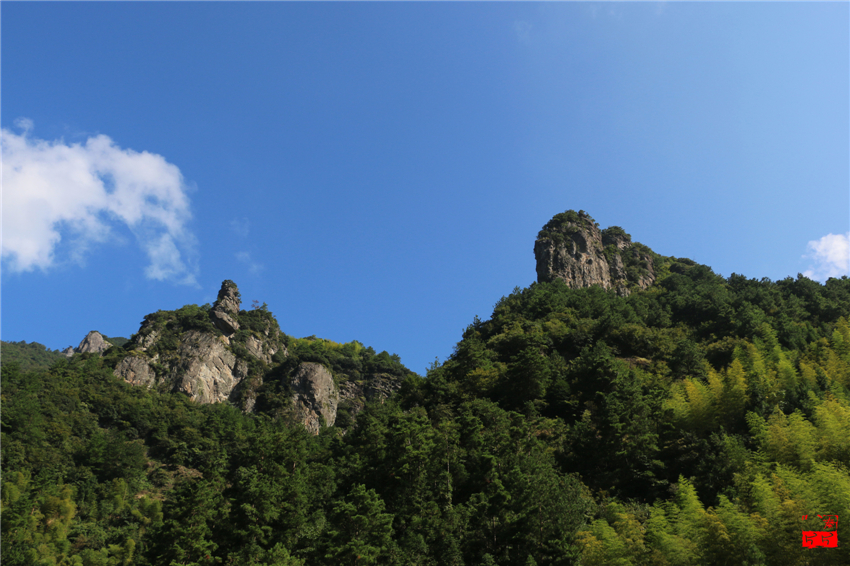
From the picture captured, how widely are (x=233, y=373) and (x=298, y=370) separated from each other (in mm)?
12342

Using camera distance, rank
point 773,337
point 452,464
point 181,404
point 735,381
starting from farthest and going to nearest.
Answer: point 181,404 < point 773,337 < point 735,381 < point 452,464

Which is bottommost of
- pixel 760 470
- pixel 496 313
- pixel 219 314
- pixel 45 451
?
pixel 760 470

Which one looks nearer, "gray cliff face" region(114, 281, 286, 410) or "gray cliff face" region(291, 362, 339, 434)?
"gray cliff face" region(114, 281, 286, 410)

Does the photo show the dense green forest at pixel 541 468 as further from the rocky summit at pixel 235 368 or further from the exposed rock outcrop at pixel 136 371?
the rocky summit at pixel 235 368

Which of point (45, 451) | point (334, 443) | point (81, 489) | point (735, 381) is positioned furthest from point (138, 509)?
point (735, 381)

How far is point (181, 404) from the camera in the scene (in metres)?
77.8

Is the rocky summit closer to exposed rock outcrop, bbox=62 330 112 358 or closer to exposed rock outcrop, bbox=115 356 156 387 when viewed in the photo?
exposed rock outcrop, bbox=115 356 156 387

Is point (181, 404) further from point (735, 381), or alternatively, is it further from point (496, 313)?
point (735, 381)

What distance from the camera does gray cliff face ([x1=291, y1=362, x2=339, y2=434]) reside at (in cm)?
8581

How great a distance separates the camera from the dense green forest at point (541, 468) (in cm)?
2178

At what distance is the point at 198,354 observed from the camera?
287 ft

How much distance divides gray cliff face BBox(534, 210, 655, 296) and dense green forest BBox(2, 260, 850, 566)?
21.4 metres

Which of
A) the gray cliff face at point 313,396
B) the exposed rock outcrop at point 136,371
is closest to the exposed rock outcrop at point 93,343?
the exposed rock outcrop at point 136,371

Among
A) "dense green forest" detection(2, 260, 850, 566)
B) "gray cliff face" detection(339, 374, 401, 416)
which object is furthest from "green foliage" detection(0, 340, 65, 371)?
"dense green forest" detection(2, 260, 850, 566)
